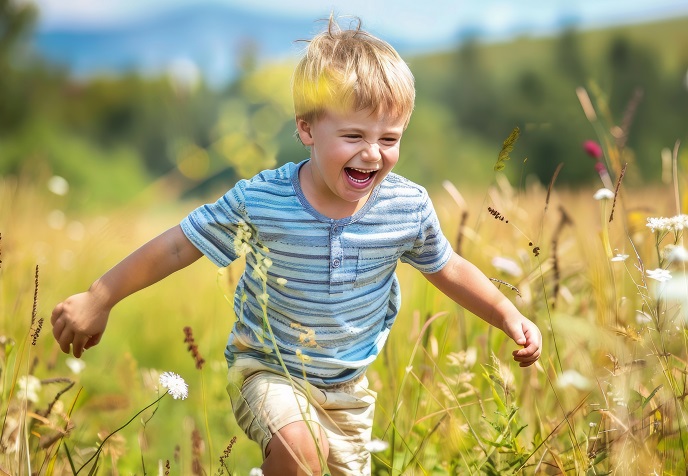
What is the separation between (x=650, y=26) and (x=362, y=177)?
26392 mm

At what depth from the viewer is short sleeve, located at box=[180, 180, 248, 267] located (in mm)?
1949

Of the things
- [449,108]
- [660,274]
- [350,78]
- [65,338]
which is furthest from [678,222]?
[449,108]


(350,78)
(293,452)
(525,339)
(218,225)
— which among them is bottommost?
(293,452)

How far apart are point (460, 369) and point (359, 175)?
0.56 m

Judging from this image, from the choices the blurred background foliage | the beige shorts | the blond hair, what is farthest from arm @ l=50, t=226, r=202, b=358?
the blurred background foliage

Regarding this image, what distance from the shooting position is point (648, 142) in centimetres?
2052

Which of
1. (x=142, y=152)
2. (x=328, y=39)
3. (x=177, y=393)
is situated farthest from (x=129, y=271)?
(x=142, y=152)

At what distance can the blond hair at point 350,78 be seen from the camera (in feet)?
6.11

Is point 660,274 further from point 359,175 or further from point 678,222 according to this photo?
point 359,175

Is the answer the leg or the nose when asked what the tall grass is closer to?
the leg

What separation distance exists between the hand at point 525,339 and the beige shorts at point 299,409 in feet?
1.14

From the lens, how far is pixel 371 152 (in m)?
1.84

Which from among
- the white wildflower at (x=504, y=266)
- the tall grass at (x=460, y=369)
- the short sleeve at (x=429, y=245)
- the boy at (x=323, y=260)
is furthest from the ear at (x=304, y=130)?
the white wildflower at (x=504, y=266)

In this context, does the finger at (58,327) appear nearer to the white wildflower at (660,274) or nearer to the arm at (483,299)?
the arm at (483,299)
